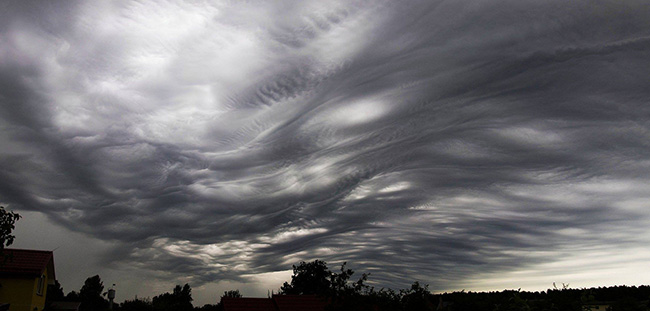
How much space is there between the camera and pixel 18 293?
3981 centimetres

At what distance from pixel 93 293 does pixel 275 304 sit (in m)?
109

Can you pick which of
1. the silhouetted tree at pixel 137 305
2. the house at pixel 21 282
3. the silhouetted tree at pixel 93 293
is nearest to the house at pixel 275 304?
the house at pixel 21 282

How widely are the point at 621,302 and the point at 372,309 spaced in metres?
12.8

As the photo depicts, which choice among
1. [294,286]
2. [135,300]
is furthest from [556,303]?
[294,286]

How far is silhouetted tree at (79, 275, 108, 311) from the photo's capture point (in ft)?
409

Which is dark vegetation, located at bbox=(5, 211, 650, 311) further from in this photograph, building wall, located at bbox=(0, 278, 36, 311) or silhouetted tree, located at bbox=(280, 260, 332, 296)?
silhouetted tree, located at bbox=(280, 260, 332, 296)

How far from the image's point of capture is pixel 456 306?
14570 mm

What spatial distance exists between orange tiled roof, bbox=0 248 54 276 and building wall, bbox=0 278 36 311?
848 mm

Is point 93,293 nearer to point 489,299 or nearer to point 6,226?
point 6,226

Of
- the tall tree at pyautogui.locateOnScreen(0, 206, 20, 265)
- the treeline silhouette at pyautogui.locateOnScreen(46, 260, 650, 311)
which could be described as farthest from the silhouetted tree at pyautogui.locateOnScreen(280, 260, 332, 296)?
the tall tree at pyautogui.locateOnScreen(0, 206, 20, 265)

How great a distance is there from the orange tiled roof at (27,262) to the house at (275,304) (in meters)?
17.5

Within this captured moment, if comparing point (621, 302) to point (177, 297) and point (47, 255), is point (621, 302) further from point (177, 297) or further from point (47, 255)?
point (177, 297)

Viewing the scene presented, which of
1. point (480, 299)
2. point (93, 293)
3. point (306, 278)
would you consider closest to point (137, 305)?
point (306, 278)

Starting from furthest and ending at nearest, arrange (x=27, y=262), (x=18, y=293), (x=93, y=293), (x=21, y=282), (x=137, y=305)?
(x=93, y=293), (x=137, y=305), (x=27, y=262), (x=21, y=282), (x=18, y=293)
